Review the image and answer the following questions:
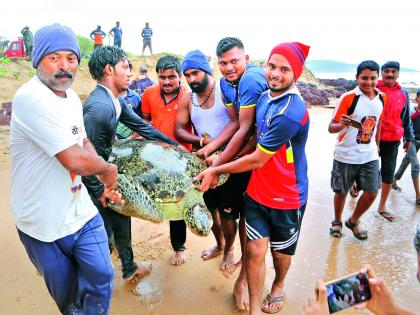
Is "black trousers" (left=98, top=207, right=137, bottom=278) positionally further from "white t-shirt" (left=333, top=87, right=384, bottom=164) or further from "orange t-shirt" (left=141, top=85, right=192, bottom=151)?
"white t-shirt" (left=333, top=87, right=384, bottom=164)

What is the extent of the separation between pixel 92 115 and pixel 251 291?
152 centimetres

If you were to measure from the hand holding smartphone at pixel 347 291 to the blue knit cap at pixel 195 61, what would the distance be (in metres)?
1.79

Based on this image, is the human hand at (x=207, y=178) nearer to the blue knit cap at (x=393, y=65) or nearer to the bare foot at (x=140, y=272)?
the bare foot at (x=140, y=272)

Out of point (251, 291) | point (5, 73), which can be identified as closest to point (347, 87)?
point (5, 73)

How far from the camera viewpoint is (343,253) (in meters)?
3.28

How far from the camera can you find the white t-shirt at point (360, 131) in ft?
10.6

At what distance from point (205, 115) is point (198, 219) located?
0.82 meters

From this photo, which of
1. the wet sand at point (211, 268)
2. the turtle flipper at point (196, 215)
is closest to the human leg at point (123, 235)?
the wet sand at point (211, 268)

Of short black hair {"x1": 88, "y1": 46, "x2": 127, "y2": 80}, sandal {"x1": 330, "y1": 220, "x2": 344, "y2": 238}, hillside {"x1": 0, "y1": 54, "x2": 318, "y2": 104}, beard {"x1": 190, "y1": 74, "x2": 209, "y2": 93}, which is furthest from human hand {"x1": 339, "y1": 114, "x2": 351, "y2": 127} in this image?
hillside {"x1": 0, "y1": 54, "x2": 318, "y2": 104}

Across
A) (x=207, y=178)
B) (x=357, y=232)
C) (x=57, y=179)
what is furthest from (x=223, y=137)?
(x=357, y=232)

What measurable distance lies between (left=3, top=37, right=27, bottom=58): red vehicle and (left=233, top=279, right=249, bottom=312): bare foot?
1331 cm

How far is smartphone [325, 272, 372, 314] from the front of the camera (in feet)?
3.86

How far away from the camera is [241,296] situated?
243cm

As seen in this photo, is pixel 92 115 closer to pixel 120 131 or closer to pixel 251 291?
pixel 120 131
